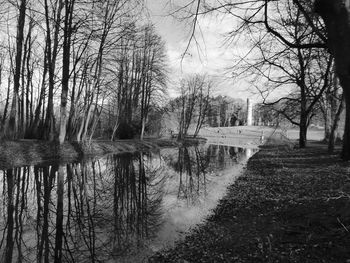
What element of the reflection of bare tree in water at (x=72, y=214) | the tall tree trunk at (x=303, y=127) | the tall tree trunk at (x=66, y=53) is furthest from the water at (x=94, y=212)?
the tall tree trunk at (x=303, y=127)

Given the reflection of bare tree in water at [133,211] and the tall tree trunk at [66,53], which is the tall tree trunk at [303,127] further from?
the tall tree trunk at [66,53]

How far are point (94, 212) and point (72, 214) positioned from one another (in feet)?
1.94

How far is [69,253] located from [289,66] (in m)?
22.2

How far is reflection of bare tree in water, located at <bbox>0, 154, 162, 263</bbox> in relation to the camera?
5820mm

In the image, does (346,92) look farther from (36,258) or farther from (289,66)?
(289,66)

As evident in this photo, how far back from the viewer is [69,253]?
5.67 meters

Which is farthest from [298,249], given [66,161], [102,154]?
[102,154]

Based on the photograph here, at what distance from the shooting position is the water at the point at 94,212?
5.86m

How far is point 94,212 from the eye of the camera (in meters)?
8.50

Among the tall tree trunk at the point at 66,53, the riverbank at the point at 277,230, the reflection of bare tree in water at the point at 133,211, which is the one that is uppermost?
the tall tree trunk at the point at 66,53

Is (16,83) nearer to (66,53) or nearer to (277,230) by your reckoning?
(66,53)

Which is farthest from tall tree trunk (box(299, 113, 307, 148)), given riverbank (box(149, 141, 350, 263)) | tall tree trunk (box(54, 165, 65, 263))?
tall tree trunk (box(54, 165, 65, 263))

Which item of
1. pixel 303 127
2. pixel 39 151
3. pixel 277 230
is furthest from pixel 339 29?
pixel 303 127

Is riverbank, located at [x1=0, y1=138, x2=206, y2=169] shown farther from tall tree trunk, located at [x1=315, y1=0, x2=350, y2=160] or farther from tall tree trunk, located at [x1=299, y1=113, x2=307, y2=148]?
tall tree trunk, located at [x1=299, y1=113, x2=307, y2=148]
